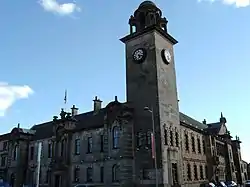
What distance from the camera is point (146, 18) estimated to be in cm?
4222

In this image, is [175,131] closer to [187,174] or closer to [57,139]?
[187,174]

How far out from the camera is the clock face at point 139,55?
40.8 meters

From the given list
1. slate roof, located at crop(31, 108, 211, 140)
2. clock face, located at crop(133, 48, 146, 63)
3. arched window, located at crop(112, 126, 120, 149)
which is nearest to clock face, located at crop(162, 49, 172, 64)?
clock face, located at crop(133, 48, 146, 63)

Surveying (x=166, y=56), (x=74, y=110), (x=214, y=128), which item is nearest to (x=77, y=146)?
(x=74, y=110)

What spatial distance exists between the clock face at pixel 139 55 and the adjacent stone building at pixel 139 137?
1cm

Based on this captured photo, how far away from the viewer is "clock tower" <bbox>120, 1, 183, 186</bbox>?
3588 cm

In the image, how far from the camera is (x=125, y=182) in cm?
3659

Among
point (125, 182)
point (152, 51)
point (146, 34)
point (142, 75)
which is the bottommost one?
point (125, 182)

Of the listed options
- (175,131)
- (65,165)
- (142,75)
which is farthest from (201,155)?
(65,165)

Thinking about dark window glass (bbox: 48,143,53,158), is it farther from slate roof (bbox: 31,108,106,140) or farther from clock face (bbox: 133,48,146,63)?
clock face (bbox: 133,48,146,63)

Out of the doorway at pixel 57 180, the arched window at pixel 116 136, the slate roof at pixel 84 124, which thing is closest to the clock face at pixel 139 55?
the slate roof at pixel 84 124

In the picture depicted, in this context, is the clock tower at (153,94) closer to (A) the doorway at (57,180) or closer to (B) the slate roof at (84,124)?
(B) the slate roof at (84,124)

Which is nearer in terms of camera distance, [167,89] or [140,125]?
[140,125]

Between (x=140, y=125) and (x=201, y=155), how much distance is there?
58.2 ft
